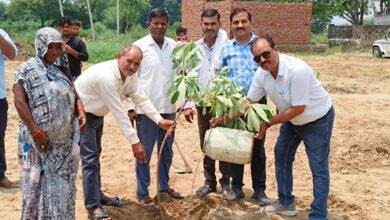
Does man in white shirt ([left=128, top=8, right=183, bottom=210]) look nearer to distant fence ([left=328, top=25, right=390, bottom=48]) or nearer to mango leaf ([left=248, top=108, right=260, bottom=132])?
mango leaf ([left=248, top=108, right=260, bottom=132])

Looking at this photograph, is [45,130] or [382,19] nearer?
[45,130]

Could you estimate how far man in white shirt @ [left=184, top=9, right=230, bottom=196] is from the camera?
4.12 meters

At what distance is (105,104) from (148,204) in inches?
46.5

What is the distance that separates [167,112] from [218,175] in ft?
4.66

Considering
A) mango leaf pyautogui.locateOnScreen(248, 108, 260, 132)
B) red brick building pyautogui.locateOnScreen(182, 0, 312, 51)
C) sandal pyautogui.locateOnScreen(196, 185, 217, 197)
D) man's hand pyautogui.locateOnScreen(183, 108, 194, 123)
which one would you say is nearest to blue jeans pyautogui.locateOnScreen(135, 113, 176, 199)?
man's hand pyautogui.locateOnScreen(183, 108, 194, 123)

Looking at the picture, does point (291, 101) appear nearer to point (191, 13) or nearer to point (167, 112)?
point (167, 112)

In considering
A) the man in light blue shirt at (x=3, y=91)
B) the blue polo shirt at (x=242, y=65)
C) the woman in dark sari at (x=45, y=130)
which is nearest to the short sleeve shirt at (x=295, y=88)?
the blue polo shirt at (x=242, y=65)

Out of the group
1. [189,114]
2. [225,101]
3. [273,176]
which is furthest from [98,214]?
[273,176]

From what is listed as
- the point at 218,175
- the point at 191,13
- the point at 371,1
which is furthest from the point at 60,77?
the point at 371,1

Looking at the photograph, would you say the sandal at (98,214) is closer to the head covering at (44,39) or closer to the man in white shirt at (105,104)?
the man in white shirt at (105,104)

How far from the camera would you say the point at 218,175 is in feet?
16.9

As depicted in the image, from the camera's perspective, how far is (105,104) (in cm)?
349

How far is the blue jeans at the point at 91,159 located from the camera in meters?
3.57

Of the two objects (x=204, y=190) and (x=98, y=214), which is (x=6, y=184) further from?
(x=204, y=190)
